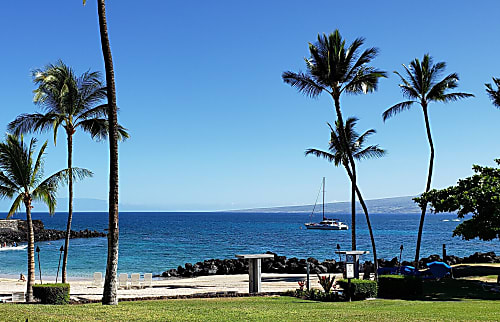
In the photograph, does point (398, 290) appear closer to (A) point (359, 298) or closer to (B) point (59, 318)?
(A) point (359, 298)

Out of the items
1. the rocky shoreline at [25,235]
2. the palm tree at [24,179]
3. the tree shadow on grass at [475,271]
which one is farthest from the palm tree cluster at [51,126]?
the rocky shoreline at [25,235]

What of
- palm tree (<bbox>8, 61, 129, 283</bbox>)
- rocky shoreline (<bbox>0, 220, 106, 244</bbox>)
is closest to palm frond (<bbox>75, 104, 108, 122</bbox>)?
palm tree (<bbox>8, 61, 129, 283</bbox>)

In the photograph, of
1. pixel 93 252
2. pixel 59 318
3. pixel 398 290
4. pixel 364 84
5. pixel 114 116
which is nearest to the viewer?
pixel 59 318

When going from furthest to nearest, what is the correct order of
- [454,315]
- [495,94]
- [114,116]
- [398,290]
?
[495,94] < [398,290] < [114,116] < [454,315]

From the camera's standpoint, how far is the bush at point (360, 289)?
58.9 ft

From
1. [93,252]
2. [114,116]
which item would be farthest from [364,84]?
[93,252]

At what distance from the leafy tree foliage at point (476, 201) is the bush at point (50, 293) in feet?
49.3

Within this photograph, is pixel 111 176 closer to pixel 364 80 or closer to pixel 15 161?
pixel 15 161

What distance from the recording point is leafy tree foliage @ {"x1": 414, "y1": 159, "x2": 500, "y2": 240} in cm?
2022

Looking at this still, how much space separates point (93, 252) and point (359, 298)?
175ft

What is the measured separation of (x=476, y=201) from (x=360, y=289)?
6276mm

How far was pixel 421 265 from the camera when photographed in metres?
43.6

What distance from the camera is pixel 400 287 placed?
19.3 metres

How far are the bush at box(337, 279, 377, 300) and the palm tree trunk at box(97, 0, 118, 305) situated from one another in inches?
323
